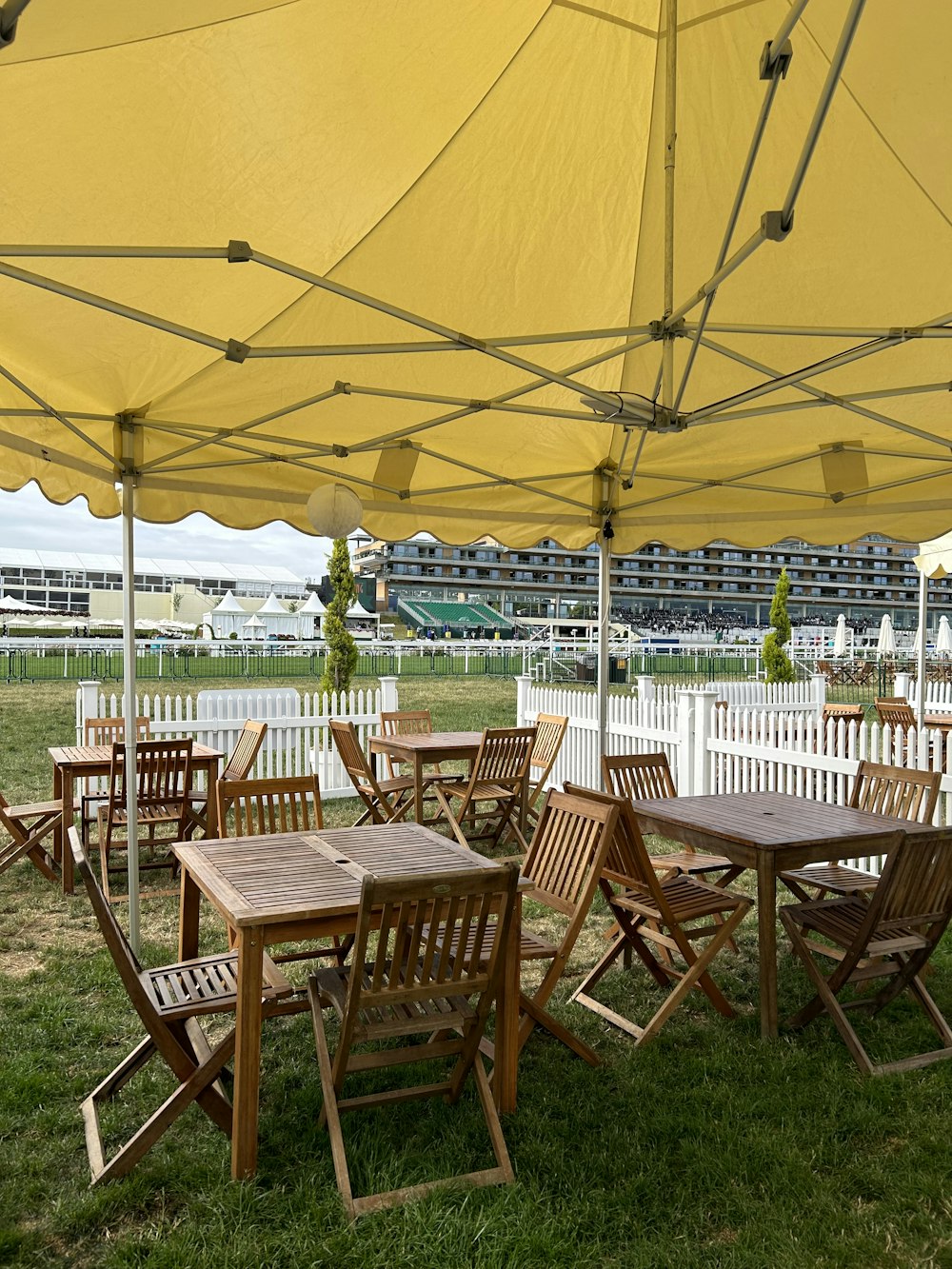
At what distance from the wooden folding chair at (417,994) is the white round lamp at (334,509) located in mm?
2948

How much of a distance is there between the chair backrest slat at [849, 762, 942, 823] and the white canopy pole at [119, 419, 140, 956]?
14.4 ft

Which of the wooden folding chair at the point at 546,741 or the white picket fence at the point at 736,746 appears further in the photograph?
the wooden folding chair at the point at 546,741

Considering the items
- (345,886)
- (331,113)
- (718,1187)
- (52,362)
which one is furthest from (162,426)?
(718,1187)

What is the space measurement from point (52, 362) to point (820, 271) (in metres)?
3.64

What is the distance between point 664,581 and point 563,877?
392 feet

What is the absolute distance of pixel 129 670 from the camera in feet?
17.1

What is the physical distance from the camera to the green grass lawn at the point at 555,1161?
2.65 meters

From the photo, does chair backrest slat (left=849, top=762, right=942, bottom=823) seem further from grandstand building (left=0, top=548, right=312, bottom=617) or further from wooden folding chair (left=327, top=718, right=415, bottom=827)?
grandstand building (left=0, top=548, right=312, bottom=617)

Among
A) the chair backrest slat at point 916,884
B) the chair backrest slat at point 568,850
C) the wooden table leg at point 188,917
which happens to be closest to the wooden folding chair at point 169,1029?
the wooden table leg at point 188,917

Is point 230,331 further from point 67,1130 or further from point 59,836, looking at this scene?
point 59,836

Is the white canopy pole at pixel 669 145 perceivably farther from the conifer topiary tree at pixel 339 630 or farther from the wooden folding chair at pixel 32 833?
the conifer topiary tree at pixel 339 630

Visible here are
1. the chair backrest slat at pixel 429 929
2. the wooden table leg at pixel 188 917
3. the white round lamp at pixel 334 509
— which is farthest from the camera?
the white round lamp at pixel 334 509

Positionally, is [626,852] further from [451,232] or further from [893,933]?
[451,232]

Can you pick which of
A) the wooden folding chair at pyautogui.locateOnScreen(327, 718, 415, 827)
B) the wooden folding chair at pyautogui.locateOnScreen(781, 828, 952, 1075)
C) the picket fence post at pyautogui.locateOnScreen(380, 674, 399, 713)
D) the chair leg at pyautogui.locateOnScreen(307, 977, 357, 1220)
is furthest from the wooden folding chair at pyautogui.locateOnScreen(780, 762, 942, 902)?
the picket fence post at pyautogui.locateOnScreen(380, 674, 399, 713)
